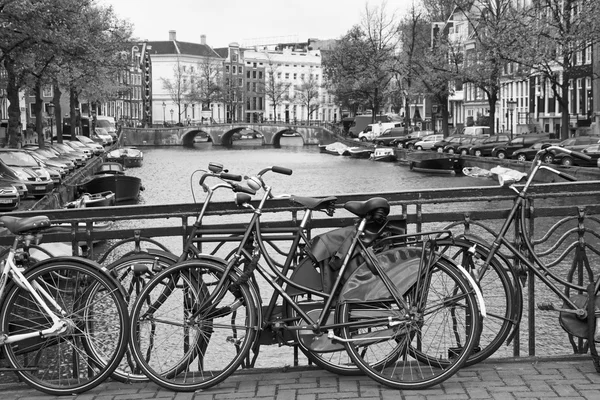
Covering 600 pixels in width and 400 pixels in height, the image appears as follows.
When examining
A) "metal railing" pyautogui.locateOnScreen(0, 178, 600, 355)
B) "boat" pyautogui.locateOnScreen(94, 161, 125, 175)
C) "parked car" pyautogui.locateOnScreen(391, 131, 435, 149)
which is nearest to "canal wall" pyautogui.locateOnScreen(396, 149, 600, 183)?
"parked car" pyautogui.locateOnScreen(391, 131, 435, 149)

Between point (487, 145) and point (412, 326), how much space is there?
163ft

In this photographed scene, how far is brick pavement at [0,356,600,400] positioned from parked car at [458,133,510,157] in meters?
48.6

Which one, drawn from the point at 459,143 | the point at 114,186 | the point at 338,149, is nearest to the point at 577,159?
the point at 114,186

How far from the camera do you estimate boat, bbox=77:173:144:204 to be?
1395 inches

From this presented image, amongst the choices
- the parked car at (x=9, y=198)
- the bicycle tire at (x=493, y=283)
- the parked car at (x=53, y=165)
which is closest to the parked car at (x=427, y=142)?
the parked car at (x=53, y=165)

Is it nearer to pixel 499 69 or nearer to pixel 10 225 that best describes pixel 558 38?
pixel 499 69

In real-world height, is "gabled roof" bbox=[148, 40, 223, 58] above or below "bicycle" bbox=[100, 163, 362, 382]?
above

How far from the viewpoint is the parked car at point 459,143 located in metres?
57.1

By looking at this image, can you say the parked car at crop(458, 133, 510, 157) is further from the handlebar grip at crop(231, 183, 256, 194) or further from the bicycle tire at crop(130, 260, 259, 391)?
the bicycle tire at crop(130, 260, 259, 391)

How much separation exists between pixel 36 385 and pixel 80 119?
70.9 m

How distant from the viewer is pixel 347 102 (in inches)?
4141

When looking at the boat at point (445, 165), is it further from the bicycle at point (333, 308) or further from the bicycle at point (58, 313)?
the bicycle at point (58, 313)

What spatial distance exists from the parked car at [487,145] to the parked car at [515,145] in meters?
1.14

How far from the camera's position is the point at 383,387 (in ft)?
16.4
